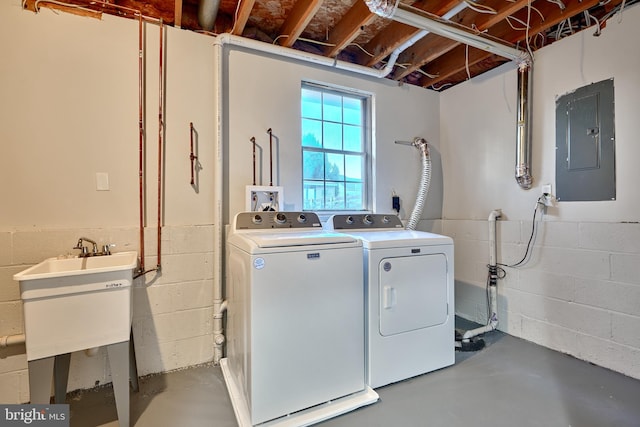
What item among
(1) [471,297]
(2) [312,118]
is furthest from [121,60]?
(1) [471,297]

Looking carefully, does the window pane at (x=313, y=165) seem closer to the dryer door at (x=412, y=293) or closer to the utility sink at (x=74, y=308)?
the dryer door at (x=412, y=293)

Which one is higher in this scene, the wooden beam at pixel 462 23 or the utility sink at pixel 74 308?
the wooden beam at pixel 462 23

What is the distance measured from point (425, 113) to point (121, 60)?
2974 millimetres

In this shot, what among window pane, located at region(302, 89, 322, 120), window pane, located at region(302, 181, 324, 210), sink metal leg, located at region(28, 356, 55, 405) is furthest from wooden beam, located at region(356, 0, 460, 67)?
sink metal leg, located at region(28, 356, 55, 405)

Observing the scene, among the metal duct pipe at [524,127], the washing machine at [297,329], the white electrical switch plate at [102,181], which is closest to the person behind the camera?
the washing machine at [297,329]

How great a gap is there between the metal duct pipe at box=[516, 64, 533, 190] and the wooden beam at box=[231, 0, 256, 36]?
2.36 m

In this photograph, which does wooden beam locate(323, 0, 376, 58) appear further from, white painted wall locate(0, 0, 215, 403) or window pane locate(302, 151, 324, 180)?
white painted wall locate(0, 0, 215, 403)

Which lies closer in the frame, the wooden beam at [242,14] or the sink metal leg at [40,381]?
the sink metal leg at [40,381]

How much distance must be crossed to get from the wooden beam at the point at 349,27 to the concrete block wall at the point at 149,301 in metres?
1.95

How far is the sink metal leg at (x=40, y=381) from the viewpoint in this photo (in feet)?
4.78

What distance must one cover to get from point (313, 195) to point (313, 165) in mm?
300

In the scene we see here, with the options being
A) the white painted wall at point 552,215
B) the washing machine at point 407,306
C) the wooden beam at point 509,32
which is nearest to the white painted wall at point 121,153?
the washing machine at point 407,306

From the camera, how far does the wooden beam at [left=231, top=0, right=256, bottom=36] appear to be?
2.06 m

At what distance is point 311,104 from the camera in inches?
116
